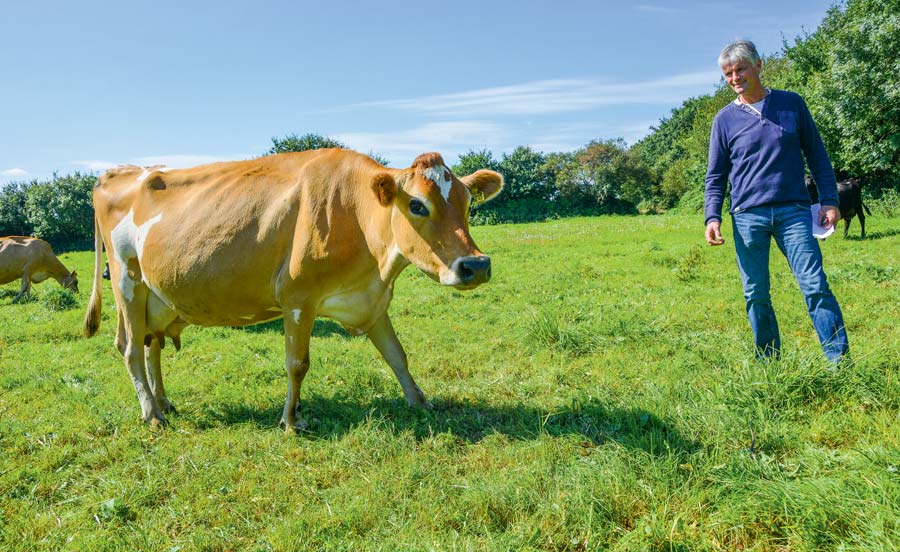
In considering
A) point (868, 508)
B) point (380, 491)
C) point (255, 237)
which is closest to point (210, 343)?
point (255, 237)

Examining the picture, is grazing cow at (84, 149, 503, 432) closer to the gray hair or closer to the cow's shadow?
the cow's shadow

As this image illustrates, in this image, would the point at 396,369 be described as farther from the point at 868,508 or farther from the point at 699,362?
the point at 868,508

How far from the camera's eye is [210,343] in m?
8.11

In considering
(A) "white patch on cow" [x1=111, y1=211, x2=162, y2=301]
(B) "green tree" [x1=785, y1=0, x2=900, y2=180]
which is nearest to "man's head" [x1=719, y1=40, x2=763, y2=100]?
(A) "white patch on cow" [x1=111, y1=211, x2=162, y2=301]

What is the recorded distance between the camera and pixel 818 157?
4.52 meters

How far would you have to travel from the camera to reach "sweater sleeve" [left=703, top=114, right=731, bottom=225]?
475cm

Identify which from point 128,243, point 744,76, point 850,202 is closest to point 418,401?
point 128,243

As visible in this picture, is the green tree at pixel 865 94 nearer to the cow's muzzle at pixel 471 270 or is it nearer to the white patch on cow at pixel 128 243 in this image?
the cow's muzzle at pixel 471 270

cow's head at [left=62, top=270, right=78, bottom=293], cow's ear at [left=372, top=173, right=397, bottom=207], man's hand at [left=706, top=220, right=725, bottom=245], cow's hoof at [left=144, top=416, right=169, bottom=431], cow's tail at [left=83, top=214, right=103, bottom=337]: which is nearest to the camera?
cow's ear at [left=372, top=173, right=397, bottom=207]

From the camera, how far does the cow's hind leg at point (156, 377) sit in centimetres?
566

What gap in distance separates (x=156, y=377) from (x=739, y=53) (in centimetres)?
598

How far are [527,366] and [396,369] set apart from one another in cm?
163

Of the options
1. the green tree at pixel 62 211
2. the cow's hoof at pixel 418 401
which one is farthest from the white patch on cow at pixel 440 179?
the green tree at pixel 62 211

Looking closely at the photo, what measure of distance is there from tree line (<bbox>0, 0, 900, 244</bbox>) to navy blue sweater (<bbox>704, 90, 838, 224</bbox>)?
2573 centimetres
